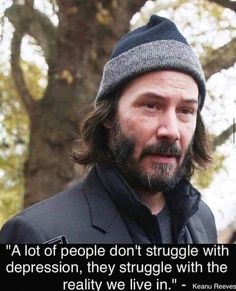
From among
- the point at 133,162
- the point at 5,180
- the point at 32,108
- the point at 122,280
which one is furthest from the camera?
the point at 5,180

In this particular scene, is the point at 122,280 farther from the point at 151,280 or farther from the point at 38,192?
the point at 38,192

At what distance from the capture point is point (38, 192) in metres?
5.55

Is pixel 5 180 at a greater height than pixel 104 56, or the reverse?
pixel 5 180

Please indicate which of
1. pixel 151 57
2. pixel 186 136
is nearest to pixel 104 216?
pixel 186 136

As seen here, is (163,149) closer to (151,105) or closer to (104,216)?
(151,105)

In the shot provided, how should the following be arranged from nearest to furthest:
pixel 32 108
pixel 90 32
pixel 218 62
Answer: pixel 90 32 < pixel 32 108 < pixel 218 62

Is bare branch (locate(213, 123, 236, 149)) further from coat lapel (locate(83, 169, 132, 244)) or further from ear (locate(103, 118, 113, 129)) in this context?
coat lapel (locate(83, 169, 132, 244))

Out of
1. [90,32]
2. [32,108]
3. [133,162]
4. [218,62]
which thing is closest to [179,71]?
[133,162]

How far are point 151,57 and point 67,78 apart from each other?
3.20m

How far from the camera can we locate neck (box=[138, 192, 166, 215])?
2.54 m

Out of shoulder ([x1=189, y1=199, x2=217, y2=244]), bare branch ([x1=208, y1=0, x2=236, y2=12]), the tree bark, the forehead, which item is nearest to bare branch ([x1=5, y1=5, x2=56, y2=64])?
the tree bark

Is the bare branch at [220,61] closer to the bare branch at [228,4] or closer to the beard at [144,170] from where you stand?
the bare branch at [228,4]

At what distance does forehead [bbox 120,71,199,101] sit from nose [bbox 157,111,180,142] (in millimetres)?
79

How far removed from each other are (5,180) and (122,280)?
26.2 ft
